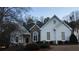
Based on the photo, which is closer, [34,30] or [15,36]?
[15,36]

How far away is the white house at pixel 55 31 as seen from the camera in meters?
11.3

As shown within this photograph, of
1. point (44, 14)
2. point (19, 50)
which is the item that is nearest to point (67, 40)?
point (44, 14)

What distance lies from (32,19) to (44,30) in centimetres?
79

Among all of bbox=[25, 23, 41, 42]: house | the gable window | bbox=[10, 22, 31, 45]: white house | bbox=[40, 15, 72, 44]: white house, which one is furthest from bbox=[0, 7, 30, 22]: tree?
bbox=[40, 15, 72, 44]: white house

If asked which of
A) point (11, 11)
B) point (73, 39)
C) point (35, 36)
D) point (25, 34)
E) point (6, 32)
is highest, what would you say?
point (11, 11)

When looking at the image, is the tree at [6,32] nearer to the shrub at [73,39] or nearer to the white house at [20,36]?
the white house at [20,36]

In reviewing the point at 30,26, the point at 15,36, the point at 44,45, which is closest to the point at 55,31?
the point at 44,45

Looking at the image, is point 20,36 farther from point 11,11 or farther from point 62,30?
point 62,30

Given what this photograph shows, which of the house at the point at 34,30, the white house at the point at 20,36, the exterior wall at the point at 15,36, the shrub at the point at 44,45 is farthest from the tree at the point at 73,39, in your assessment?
the exterior wall at the point at 15,36

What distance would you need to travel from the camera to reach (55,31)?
11352 mm

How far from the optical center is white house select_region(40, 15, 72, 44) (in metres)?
11.3

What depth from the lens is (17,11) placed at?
11.4 m

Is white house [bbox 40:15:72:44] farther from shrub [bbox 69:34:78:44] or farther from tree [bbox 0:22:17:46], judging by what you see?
tree [bbox 0:22:17:46]
